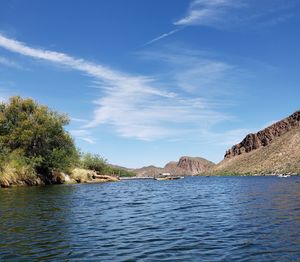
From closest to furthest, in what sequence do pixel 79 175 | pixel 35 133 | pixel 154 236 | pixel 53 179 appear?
pixel 154 236 → pixel 35 133 → pixel 53 179 → pixel 79 175

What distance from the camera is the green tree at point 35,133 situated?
84625 mm

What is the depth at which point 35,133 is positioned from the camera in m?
86.2

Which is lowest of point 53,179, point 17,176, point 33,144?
point 53,179

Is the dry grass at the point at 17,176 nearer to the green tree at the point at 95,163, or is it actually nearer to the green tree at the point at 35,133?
the green tree at the point at 35,133

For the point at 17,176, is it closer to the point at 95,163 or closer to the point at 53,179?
the point at 53,179

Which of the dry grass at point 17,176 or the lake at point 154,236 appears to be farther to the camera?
the dry grass at point 17,176

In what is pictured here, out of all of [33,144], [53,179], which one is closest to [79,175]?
[53,179]

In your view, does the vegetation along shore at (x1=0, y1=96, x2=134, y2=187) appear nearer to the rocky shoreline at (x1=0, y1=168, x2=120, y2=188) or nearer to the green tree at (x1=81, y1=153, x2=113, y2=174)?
the rocky shoreline at (x1=0, y1=168, x2=120, y2=188)

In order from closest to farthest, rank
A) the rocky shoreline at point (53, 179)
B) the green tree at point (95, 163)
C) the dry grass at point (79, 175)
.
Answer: the rocky shoreline at point (53, 179)
the dry grass at point (79, 175)
the green tree at point (95, 163)

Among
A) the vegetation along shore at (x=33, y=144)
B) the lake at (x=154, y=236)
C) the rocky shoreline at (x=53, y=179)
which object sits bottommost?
the lake at (x=154, y=236)

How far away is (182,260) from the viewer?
14.2 m

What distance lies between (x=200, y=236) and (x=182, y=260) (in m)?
5.06

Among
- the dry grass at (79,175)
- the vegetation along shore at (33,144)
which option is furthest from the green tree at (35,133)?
the dry grass at (79,175)

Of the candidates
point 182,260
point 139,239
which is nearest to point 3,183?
point 139,239
